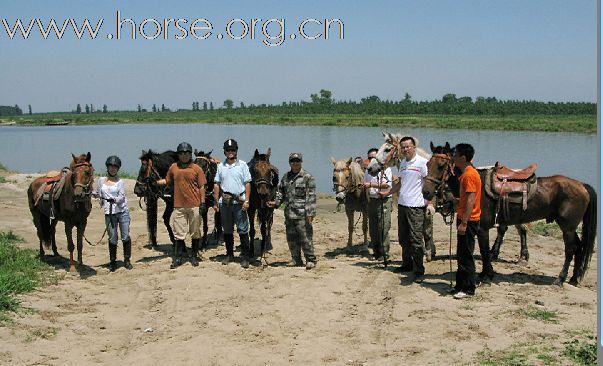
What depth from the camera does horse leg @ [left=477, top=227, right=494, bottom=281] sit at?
26.3ft

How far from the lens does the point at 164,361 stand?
564 centimetres

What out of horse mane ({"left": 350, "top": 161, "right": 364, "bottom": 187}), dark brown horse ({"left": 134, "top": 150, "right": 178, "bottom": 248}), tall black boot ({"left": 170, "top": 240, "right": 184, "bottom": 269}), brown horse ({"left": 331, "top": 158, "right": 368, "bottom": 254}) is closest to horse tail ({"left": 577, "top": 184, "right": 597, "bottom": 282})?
brown horse ({"left": 331, "top": 158, "right": 368, "bottom": 254})

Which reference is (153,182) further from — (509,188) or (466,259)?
(509,188)

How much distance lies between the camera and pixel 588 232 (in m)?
8.36

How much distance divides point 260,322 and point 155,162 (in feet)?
16.6

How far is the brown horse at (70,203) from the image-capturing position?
8.67 meters

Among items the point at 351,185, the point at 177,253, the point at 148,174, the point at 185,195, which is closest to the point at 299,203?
the point at 351,185

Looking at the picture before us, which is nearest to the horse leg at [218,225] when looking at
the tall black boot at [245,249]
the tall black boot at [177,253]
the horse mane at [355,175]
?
the tall black boot at [177,253]

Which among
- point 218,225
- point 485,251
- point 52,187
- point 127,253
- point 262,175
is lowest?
point 127,253

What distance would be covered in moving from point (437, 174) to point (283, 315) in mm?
2959

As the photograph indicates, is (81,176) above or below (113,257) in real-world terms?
above

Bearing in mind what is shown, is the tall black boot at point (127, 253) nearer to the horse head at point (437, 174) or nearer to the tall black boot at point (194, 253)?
the tall black boot at point (194, 253)

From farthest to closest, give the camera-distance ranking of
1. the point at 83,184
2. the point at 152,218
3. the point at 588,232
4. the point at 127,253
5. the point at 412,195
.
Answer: the point at 152,218 → the point at 127,253 → the point at 83,184 → the point at 588,232 → the point at 412,195

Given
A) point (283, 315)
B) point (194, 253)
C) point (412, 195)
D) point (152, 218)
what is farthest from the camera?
point (152, 218)
